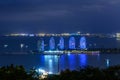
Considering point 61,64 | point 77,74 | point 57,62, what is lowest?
point 61,64

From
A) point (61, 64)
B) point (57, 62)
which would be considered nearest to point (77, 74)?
point (57, 62)

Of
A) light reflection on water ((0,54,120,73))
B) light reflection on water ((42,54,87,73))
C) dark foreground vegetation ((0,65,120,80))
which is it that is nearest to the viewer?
dark foreground vegetation ((0,65,120,80))

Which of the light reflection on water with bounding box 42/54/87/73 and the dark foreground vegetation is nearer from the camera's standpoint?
the dark foreground vegetation

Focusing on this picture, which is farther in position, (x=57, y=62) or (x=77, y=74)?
(x=57, y=62)

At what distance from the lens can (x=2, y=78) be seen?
380 inches

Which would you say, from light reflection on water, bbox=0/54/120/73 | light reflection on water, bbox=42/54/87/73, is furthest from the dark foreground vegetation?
light reflection on water, bbox=0/54/120/73

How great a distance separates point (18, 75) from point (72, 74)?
51.5 inches

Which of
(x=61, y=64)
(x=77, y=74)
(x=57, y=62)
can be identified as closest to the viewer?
(x=77, y=74)

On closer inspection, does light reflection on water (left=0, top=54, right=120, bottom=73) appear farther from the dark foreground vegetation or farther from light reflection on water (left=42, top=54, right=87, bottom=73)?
the dark foreground vegetation

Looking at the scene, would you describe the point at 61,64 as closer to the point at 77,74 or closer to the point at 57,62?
the point at 57,62

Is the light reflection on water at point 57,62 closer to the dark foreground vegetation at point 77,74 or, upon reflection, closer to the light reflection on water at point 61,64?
the light reflection on water at point 61,64

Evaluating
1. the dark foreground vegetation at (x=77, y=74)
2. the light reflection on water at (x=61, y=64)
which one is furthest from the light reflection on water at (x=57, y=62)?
the dark foreground vegetation at (x=77, y=74)

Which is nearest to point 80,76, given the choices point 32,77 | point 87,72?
point 87,72

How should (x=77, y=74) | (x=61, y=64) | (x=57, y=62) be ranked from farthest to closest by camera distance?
(x=61, y=64) → (x=57, y=62) → (x=77, y=74)
